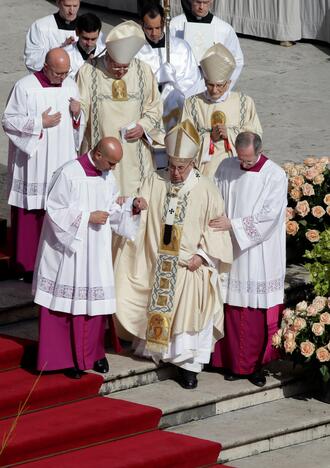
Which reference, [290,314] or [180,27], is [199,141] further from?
[180,27]

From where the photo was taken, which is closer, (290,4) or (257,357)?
(257,357)

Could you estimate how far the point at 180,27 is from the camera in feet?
47.5

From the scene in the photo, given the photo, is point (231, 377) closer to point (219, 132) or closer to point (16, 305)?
point (16, 305)

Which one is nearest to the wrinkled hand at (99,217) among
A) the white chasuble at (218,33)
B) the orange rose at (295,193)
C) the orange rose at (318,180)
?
the orange rose at (295,193)

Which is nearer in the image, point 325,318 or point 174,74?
point 325,318

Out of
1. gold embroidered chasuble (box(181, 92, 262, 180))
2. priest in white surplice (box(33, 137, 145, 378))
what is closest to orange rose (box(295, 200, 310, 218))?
gold embroidered chasuble (box(181, 92, 262, 180))

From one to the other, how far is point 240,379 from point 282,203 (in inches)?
49.8

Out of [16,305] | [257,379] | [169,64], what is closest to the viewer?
[257,379]

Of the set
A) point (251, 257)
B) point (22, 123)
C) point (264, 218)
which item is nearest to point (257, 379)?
point (251, 257)

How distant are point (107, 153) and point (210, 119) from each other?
1.46 m

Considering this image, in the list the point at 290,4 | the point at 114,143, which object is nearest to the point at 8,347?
the point at 114,143

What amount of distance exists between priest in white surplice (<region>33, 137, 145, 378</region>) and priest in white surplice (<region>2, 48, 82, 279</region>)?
3.43ft

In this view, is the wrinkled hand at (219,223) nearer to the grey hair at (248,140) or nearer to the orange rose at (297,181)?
the grey hair at (248,140)

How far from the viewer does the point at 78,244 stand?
11617mm
